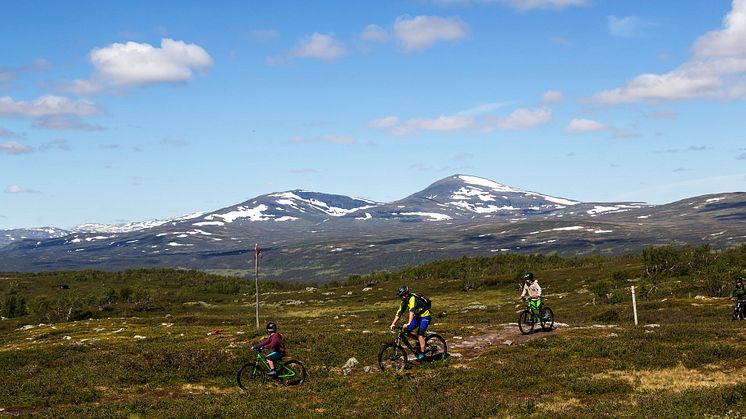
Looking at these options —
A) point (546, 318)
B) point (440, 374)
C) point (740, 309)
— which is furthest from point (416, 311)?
point (740, 309)

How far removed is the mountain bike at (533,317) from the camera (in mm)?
34284

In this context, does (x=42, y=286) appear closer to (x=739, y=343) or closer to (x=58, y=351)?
(x=58, y=351)

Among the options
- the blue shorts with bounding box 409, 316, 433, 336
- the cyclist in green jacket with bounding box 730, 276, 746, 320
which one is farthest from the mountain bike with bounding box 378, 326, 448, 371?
the cyclist in green jacket with bounding box 730, 276, 746, 320

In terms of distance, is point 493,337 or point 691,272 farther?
point 691,272

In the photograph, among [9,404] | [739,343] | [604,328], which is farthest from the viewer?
[604,328]

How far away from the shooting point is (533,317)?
34.5m

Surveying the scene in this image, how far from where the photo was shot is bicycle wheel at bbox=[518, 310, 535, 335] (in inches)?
1364

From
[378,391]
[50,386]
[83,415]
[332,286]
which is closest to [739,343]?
[378,391]

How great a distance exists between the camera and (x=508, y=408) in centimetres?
1958

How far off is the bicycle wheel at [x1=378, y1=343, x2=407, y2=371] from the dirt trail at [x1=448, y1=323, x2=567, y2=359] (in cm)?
365

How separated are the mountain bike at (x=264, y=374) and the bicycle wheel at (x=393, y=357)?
3.56 metres

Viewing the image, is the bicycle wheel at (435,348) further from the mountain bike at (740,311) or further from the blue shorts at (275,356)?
the mountain bike at (740,311)

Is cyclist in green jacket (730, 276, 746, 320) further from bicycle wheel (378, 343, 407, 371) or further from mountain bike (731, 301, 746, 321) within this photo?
bicycle wheel (378, 343, 407, 371)

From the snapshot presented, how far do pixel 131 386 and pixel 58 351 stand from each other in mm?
10680
